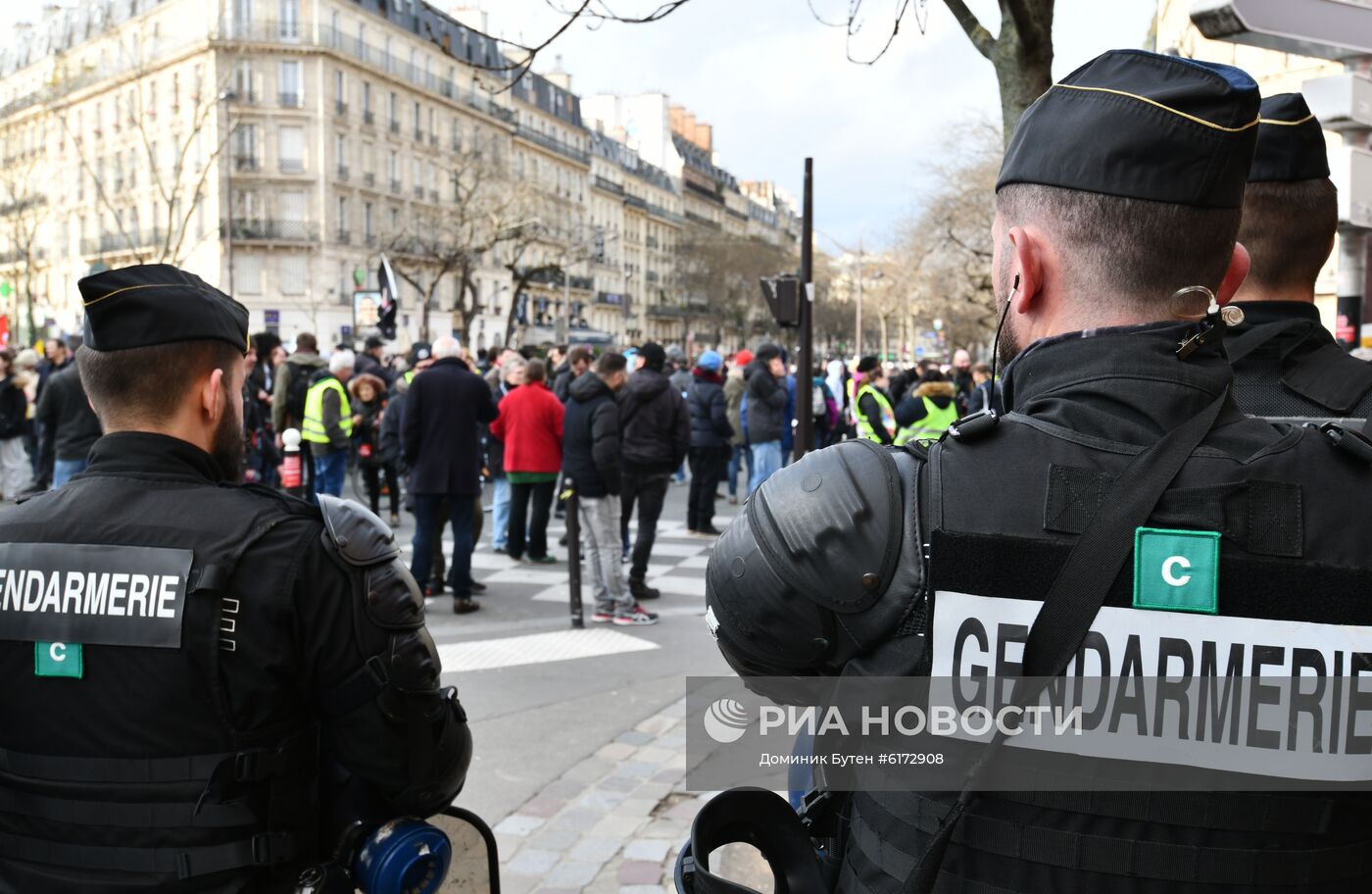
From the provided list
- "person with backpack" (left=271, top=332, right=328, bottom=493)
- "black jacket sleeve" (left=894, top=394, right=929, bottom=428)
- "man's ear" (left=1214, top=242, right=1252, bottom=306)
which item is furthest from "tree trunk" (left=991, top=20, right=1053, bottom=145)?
"person with backpack" (left=271, top=332, right=328, bottom=493)

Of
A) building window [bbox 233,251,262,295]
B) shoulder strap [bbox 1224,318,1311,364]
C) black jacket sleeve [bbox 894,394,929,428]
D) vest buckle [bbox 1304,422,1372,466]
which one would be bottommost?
black jacket sleeve [bbox 894,394,929,428]

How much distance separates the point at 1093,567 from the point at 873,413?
33.6ft

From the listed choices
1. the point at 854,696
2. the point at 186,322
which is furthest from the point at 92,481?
the point at 854,696

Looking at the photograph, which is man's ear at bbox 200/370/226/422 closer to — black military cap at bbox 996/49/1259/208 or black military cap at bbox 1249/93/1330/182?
black military cap at bbox 996/49/1259/208

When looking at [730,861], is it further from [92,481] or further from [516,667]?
[516,667]

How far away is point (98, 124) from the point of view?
54125mm

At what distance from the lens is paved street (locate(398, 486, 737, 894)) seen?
14.0 ft

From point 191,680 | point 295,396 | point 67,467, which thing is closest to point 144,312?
point 191,680

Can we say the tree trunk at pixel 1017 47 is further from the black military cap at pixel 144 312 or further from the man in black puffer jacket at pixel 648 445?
the man in black puffer jacket at pixel 648 445

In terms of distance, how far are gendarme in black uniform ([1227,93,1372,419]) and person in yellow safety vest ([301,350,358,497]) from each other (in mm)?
9081

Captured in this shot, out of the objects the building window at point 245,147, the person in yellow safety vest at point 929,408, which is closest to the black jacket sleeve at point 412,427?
the person in yellow safety vest at point 929,408

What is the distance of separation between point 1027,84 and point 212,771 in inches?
142

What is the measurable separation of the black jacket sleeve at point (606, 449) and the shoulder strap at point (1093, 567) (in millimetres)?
6812

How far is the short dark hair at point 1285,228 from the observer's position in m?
2.62
